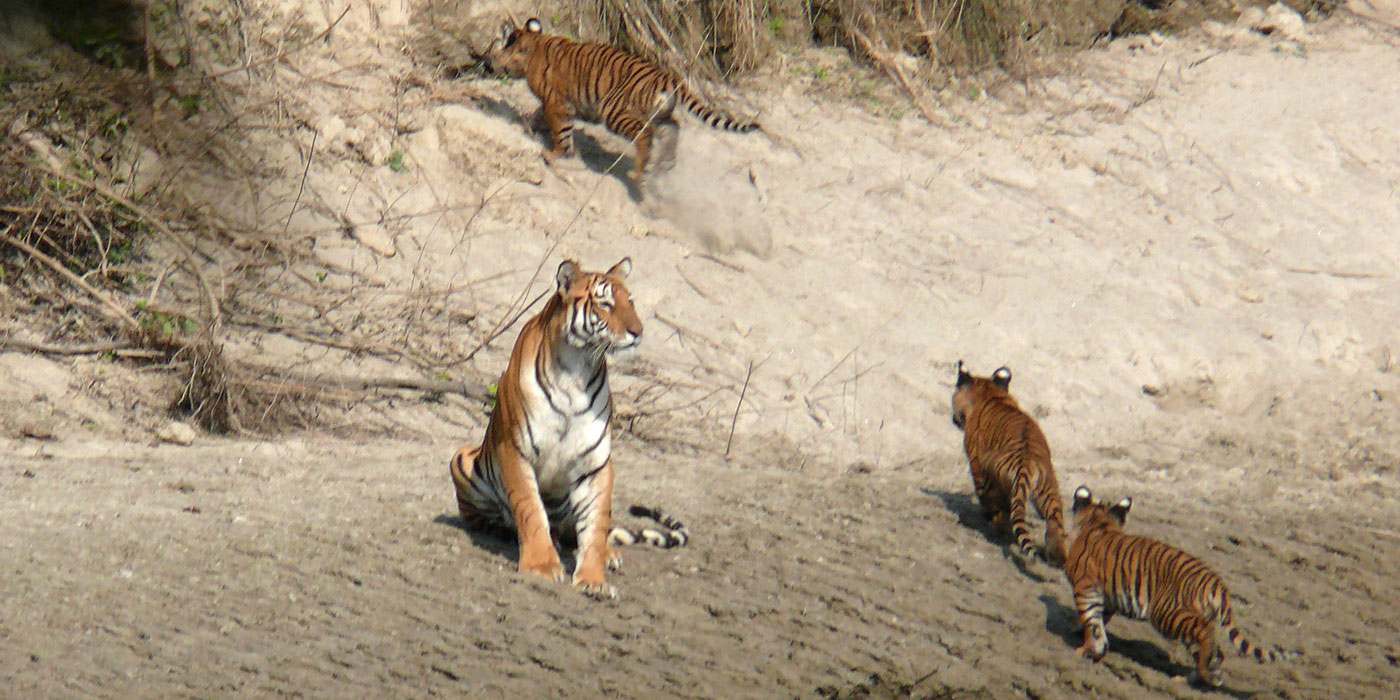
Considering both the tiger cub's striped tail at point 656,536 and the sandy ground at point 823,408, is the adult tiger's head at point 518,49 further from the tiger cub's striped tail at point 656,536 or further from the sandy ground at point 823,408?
the tiger cub's striped tail at point 656,536

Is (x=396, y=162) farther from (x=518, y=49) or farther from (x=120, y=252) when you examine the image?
(x=120, y=252)

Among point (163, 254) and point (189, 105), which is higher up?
point (189, 105)

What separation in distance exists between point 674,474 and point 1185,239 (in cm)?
534

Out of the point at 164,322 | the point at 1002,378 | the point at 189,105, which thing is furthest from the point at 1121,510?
the point at 189,105

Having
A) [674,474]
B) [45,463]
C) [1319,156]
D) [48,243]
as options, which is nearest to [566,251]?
[674,474]

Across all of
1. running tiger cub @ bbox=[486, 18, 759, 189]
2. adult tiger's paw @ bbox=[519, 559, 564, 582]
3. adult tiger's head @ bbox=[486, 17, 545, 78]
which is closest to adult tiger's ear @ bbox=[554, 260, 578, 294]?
adult tiger's paw @ bbox=[519, 559, 564, 582]

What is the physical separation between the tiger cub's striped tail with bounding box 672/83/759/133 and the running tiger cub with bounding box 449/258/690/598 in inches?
185

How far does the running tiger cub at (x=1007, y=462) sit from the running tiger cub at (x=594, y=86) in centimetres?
322

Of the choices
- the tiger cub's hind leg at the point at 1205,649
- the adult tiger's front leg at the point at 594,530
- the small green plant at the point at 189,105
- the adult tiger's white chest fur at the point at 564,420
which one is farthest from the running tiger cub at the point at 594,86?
the tiger cub's hind leg at the point at 1205,649

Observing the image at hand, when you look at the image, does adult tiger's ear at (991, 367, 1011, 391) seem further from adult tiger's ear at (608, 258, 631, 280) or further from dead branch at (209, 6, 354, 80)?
dead branch at (209, 6, 354, 80)

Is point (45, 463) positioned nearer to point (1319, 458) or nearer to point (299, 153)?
point (299, 153)

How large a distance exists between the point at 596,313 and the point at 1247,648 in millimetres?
2652

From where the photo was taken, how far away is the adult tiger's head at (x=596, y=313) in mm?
5570

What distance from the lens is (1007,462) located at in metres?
6.62
